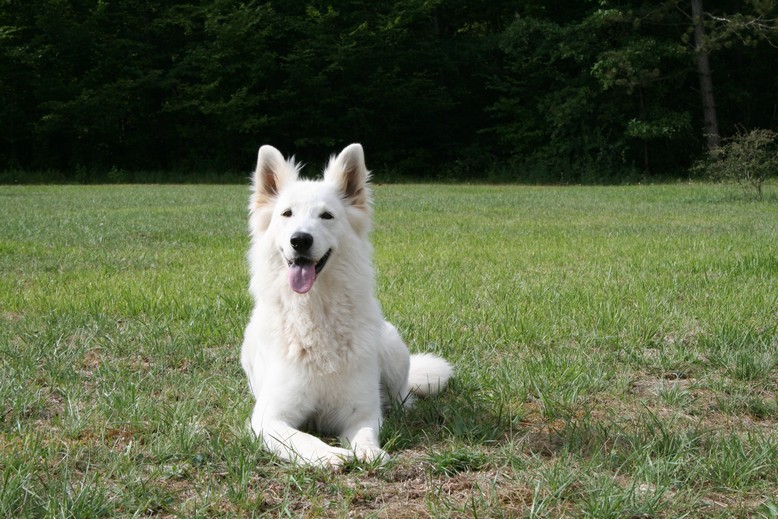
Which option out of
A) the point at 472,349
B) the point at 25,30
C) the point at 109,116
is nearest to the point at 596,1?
the point at 109,116

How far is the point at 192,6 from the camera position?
3244cm

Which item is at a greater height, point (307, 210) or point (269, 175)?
point (269, 175)

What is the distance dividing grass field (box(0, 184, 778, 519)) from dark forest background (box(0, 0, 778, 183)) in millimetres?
22599

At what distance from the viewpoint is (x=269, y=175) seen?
362 centimetres

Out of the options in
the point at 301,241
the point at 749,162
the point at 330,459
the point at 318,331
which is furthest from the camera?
the point at 749,162

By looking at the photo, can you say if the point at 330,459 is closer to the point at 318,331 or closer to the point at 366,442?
the point at 366,442

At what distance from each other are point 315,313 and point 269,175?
75 cm

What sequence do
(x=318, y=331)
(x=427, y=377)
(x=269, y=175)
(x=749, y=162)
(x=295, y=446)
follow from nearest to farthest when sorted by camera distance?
(x=295, y=446) < (x=318, y=331) < (x=269, y=175) < (x=427, y=377) < (x=749, y=162)

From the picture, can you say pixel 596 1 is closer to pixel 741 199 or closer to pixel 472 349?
pixel 741 199

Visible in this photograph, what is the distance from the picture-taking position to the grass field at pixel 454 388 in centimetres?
255

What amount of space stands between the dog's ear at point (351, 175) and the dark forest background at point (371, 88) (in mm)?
26609

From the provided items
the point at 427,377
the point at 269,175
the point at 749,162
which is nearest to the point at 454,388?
the point at 427,377

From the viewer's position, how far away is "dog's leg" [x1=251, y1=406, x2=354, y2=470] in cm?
279

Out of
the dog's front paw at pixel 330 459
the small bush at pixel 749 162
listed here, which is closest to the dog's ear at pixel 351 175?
the dog's front paw at pixel 330 459
